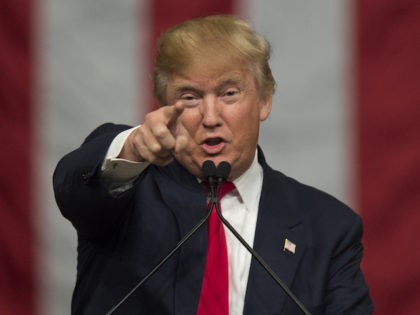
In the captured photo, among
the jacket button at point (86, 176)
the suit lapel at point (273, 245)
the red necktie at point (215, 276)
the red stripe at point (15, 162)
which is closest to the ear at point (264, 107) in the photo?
the suit lapel at point (273, 245)

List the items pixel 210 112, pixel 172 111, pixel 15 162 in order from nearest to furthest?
pixel 172 111 → pixel 210 112 → pixel 15 162

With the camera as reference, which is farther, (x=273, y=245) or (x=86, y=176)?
(x=273, y=245)

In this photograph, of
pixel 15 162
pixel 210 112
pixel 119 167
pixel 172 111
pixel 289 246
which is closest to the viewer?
pixel 172 111

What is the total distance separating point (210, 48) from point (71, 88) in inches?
24.2

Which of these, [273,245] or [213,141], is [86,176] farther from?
[273,245]

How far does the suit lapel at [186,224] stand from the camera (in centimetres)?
156

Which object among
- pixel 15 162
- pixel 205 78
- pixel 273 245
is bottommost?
pixel 15 162

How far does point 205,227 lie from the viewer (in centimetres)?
162

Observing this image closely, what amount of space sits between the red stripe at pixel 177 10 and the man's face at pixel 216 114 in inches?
20.5

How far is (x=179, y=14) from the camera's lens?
215 cm

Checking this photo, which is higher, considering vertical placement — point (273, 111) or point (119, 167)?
point (119, 167)

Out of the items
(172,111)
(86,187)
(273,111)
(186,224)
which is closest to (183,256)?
(186,224)

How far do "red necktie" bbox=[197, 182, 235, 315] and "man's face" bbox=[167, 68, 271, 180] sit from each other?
0.10 m

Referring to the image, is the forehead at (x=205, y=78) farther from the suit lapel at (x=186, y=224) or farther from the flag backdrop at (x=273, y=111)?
the flag backdrop at (x=273, y=111)
